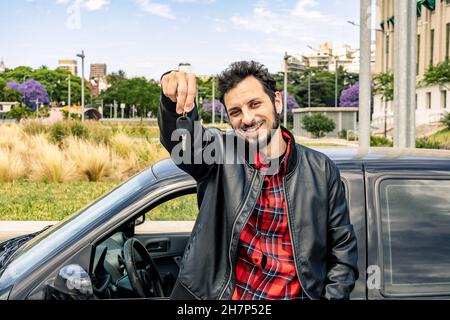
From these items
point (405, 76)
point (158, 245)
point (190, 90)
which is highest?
point (405, 76)

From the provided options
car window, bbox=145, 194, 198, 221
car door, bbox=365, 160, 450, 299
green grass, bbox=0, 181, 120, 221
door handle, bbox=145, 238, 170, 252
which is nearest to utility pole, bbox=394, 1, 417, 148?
green grass, bbox=0, 181, 120, 221

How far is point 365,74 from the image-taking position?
38.3 feet

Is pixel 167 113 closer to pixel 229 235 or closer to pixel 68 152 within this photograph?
pixel 229 235

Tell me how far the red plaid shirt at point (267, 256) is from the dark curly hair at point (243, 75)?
40cm

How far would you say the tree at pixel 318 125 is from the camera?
46312 millimetres

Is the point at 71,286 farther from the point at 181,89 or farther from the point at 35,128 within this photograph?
the point at 35,128

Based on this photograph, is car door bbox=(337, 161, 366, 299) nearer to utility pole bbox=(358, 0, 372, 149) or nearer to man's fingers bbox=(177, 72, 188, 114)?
man's fingers bbox=(177, 72, 188, 114)

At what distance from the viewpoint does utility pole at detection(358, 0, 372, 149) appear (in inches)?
458

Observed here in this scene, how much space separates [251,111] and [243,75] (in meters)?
0.14

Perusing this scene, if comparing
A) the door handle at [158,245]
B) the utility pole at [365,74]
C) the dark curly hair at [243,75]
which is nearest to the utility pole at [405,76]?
the utility pole at [365,74]

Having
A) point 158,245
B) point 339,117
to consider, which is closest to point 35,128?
point 158,245
